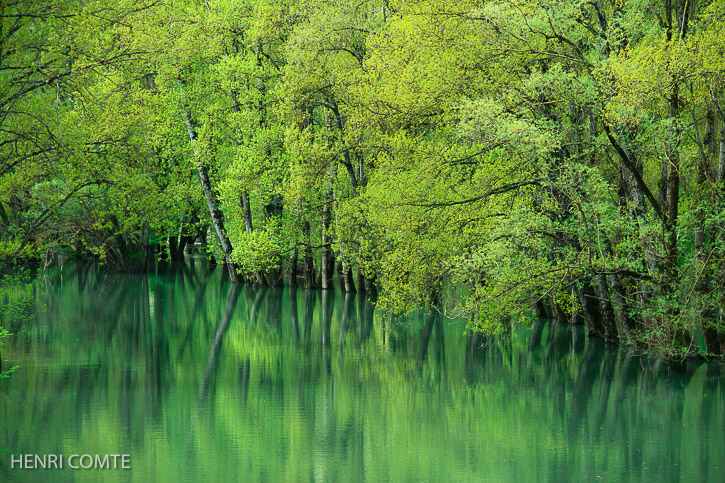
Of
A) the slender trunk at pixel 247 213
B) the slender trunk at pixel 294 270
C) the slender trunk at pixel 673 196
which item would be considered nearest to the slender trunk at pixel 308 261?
the slender trunk at pixel 294 270

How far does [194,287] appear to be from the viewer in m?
43.1

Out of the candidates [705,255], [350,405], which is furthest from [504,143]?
[350,405]

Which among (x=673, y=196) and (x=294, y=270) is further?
(x=294, y=270)

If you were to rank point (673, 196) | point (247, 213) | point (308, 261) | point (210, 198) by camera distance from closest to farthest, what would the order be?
point (673, 196) → point (247, 213) → point (308, 261) → point (210, 198)

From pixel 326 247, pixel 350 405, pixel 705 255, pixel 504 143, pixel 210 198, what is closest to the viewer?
pixel 350 405

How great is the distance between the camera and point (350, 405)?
16.2m

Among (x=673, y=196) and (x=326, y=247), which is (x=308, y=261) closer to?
(x=326, y=247)

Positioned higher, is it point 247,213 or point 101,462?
point 247,213

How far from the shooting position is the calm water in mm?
12344

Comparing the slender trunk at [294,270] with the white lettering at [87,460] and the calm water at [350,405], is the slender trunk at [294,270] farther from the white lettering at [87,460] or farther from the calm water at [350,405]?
the white lettering at [87,460]

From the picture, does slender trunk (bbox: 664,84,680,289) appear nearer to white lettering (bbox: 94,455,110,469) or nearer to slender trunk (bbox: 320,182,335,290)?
white lettering (bbox: 94,455,110,469)

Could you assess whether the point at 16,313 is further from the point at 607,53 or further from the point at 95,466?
the point at 607,53

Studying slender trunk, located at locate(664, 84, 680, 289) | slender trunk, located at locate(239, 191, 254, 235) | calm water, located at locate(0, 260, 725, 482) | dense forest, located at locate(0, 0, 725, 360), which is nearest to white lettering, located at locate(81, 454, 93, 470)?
calm water, located at locate(0, 260, 725, 482)

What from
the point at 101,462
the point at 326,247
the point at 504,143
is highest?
the point at 504,143
